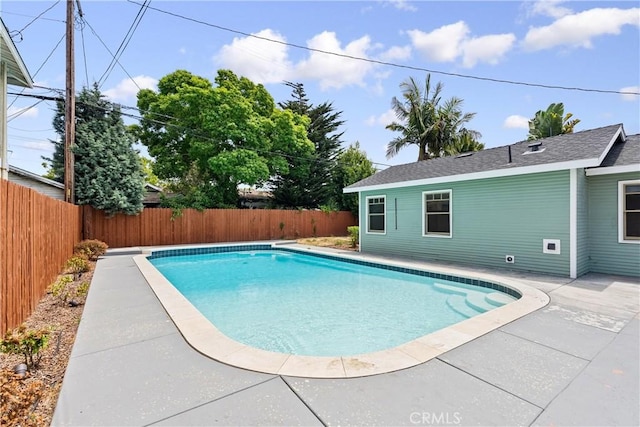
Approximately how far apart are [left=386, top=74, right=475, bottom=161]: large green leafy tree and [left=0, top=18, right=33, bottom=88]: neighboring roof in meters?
18.6

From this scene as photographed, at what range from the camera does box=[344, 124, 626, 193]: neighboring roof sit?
243 inches

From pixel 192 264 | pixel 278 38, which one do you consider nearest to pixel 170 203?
pixel 192 264

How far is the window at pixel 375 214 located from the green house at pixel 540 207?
1.24 m

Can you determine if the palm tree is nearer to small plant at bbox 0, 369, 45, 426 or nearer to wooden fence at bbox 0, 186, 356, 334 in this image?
wooden fence at bbox 0, 186, 356, 334

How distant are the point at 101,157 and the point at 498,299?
1277 centimetres

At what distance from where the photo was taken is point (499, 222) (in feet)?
24.0

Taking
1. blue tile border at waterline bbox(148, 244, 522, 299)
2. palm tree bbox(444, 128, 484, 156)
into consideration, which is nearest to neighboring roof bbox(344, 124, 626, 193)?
blue tile border at waterline bbox(148, 244, 522, 299)

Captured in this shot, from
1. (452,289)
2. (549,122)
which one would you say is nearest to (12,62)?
(452,289)

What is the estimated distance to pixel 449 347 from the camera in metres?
2.83

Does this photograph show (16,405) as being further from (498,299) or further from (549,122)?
(549,122)

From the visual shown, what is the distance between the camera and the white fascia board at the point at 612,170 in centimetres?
596

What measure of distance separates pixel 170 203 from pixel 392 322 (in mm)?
14554

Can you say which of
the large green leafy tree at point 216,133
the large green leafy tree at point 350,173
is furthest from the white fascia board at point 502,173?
the large green leafy tree at point 216,133

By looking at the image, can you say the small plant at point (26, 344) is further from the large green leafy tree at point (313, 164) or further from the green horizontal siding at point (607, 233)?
the large green leafy tree at point (313, 164)
